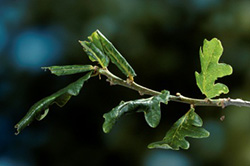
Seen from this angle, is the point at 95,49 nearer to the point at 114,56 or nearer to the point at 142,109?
the point at 114,56

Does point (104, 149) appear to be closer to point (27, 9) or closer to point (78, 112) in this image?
point (78, 112)

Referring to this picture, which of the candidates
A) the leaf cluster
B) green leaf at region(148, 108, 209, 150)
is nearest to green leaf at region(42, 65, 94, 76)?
the leaf cluster

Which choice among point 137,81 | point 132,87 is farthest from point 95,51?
point 137,81

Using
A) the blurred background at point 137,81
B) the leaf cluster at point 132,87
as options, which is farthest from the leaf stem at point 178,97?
the blurred background at point 137,81

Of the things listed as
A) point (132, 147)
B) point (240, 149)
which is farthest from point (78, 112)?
point (240, 149)

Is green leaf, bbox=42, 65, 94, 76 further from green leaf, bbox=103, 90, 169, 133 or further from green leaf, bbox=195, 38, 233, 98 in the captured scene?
green leaf, bbox=195, 38, 233, 98

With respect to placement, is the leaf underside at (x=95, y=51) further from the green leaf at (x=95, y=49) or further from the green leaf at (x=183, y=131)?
the green leaf at (x=183, y=131)
